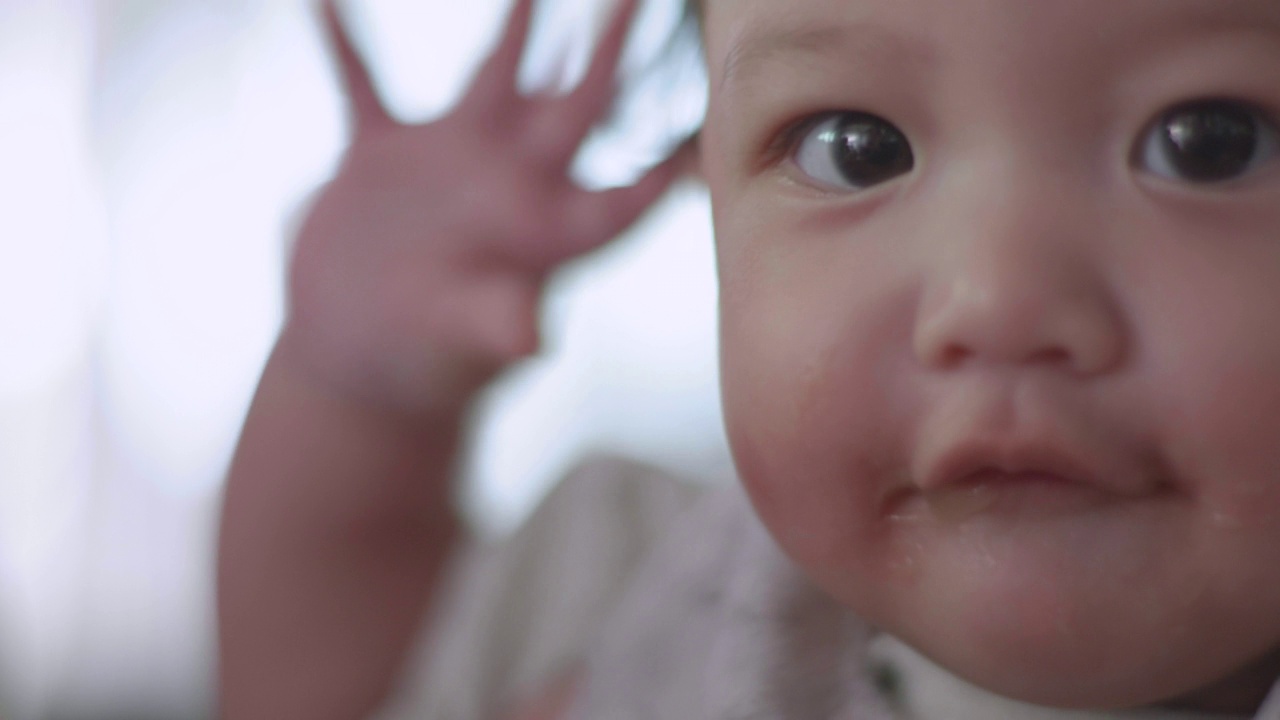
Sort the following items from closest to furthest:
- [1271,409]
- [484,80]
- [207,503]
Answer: [1271,409] < [484,80] < [207,503]

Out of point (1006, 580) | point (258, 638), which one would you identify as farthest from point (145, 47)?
point (1006, 580)

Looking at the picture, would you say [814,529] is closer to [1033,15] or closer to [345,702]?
[1033,15]

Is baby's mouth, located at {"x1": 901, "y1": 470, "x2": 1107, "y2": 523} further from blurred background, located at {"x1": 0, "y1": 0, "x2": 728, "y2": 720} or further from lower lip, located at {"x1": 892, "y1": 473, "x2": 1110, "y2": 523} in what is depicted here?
blurred background, located at {"x1": 0, "y1": 0, "x2": 728, "y2": 720}

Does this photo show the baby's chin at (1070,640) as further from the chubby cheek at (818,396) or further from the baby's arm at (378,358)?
the baby's arm at (378,358)

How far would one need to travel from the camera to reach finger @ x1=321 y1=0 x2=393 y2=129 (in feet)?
2.32

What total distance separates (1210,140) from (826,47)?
13 cm

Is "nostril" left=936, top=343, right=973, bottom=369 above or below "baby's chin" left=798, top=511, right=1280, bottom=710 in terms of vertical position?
above

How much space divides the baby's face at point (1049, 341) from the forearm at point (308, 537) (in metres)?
0.34

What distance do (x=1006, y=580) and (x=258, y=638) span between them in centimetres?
48

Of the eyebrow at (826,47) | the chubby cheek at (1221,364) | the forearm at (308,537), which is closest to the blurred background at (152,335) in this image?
the forearm at (308,537)

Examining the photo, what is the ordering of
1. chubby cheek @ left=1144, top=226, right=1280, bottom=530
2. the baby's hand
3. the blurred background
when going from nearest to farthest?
chubby cheek @ left=1144, top=226, right=1280, bottom=530
the baby's hand
the blurred background

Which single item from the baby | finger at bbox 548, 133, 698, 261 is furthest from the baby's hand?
the baby

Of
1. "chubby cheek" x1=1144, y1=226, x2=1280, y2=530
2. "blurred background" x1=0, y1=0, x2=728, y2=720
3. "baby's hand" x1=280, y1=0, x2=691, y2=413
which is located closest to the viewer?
"chubby cheek" x1=1144, y1=226, x2=1280, y2=530

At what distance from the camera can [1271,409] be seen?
1.15ft
